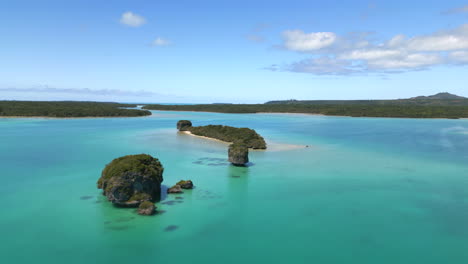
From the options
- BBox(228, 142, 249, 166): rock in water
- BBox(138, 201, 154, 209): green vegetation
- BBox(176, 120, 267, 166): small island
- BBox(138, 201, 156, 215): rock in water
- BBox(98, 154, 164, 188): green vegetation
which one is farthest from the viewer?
BBox(176, 120, 267, 166): small island

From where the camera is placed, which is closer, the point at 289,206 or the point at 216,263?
the point at 216,263

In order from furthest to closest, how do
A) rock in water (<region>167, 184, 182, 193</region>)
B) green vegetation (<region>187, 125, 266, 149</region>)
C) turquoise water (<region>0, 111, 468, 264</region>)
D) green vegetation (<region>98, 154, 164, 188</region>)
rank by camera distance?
green vegetation (<region>187, 125, 266, 149</region>) → rock in water (<region>167, 184, 182, 193</region>) → green vegetation (<region>98, 154, 164, 188</region>) → turquoise water (<region>0, 111, 468, 264</region>)

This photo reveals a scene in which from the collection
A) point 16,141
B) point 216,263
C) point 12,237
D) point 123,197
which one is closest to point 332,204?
point 216,263

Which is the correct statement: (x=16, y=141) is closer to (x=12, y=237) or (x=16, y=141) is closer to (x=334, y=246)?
(x=12, y=237)

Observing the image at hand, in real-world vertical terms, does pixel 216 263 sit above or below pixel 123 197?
below

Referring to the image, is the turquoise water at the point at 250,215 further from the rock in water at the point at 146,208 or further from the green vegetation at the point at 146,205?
the green vegetation at the point at 146,205

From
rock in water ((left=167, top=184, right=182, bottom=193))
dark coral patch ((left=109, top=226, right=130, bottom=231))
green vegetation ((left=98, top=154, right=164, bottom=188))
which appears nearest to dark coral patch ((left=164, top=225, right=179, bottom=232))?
dark coral patch ((left=109, top=226, right=130, bottom=231))

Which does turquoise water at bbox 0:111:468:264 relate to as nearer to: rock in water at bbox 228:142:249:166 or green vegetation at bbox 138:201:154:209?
green vegetation at bbox 138:201:154:209

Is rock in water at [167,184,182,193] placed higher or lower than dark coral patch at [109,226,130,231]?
higher
